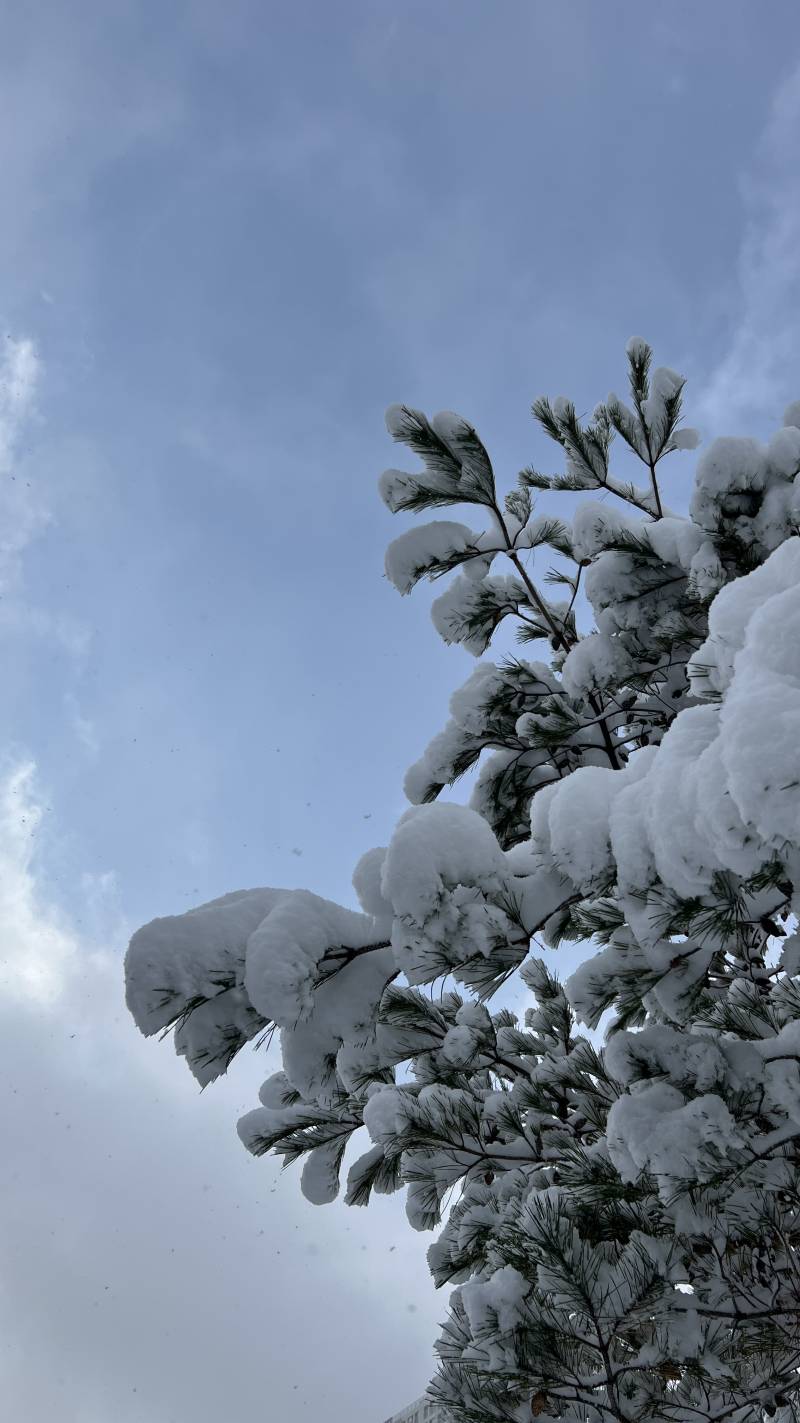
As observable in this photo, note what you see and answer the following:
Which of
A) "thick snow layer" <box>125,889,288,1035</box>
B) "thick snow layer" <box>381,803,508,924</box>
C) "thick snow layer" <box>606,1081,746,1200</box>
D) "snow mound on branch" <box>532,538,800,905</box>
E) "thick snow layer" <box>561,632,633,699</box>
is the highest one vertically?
"thick snow layer" <box>561,632,633,699</box>

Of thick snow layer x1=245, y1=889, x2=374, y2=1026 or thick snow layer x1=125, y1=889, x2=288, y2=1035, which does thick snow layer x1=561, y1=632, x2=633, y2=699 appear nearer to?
thick snow layer x1=245, y1=889, x2=374, y2=1026

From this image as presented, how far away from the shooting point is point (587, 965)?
253 cm

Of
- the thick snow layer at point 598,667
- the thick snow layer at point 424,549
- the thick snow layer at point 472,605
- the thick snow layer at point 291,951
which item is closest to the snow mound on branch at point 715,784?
the thick snow layer at point 291,951

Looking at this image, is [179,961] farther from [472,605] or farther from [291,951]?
[472,605]

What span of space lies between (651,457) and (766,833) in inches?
130

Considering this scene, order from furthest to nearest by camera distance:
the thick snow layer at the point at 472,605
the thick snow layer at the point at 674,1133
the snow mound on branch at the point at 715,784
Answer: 1. the thick snow layer at the point at 472,605
2. the thick snow layer at the point at 674,1133
3. the snow mound on branch at the point at 715,784

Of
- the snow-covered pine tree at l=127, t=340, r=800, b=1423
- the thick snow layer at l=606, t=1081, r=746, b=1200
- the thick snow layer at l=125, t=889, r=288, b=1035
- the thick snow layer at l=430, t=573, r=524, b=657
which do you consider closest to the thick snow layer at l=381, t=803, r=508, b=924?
the snow-covered pine tree at l=127, t=340, r=800, b=1423

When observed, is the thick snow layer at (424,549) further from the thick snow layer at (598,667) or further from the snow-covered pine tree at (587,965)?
the thick snow layer at (598,667)

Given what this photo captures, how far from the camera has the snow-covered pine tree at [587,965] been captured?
1.68m

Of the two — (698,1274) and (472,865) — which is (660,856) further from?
(698,1274)

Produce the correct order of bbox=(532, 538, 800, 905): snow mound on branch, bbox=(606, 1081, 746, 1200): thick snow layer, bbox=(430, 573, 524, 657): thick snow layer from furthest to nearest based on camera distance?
bbox=(430, 573, 524, 657): thick snow layer → bbox=(606, 1081, 746, 1200): thick snow layer → bbox=(532, 538, 800, 905): snow mound on branch

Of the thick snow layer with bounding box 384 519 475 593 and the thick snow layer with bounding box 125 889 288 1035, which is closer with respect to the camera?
the thick snow layer with bounding box 125 889 288 1035

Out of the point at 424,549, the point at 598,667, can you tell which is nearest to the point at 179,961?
→ the point at 424,549

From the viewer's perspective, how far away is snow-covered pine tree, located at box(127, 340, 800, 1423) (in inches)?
66.3
